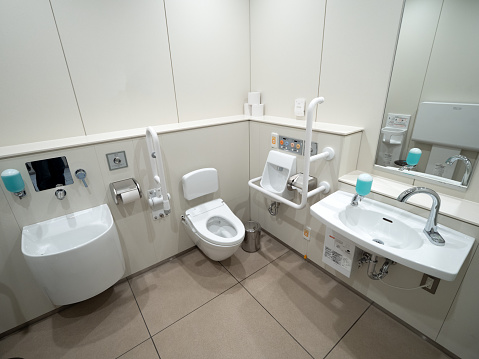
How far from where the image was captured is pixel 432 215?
3.74ft

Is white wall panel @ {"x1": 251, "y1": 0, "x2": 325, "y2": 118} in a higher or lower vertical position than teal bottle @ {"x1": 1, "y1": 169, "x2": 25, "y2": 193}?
→ higher

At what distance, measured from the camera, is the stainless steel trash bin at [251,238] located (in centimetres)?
216

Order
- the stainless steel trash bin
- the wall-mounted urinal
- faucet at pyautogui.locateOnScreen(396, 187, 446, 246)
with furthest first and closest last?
the stainless steel trash bin
the wall-mounted urinal
faucet at pyautogui.locateOnScreen(396, 187, 446, 246)

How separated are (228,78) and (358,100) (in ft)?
3.71

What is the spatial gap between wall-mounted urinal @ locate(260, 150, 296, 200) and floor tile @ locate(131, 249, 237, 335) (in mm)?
805

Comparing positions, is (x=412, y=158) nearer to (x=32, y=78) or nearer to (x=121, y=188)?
(x=121, y=188)

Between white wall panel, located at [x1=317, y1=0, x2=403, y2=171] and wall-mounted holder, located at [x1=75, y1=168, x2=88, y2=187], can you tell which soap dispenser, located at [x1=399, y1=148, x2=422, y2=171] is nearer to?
white wall panel, located at [x1=317, y1=0, x2=403, y2=171]

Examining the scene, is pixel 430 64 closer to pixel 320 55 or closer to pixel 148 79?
pixel 320 55

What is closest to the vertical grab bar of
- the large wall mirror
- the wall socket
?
the large wall mirror

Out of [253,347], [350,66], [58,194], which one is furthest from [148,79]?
[253,347]

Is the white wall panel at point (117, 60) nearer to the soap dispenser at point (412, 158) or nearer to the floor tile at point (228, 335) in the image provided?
the floor tile at point (228, 335)

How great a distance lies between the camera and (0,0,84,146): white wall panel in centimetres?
131

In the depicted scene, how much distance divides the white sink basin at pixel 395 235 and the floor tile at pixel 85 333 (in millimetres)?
1409

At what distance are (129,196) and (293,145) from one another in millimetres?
1223
